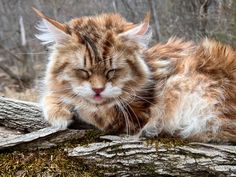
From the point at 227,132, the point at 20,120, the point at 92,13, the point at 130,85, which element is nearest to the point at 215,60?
the point at 227,132

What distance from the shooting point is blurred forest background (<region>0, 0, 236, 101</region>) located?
6426 millimetres

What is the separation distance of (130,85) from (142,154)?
42cm

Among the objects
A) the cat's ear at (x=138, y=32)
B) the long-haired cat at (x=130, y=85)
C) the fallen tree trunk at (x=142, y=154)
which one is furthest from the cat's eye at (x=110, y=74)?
the fallen tree trunk at (x=142, y=154)

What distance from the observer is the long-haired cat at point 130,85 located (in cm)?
244

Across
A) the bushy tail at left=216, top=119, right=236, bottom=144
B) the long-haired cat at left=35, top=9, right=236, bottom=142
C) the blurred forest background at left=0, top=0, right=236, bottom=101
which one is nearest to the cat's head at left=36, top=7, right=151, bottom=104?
the long-haired cat at left=35, top=9, right=236, bottom=142

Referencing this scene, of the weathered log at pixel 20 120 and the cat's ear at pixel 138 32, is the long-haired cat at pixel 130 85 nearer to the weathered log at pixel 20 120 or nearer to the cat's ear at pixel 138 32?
the cat's ear at pixel 138 32

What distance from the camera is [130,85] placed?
255cm

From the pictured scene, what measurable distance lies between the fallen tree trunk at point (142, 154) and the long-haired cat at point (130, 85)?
0.10 m

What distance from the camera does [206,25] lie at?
6695 mm

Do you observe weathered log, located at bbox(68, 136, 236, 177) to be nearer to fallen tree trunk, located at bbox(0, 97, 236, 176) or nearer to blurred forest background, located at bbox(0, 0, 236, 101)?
fallen tree trunk, located at bbox(0, 97, 236, 176)

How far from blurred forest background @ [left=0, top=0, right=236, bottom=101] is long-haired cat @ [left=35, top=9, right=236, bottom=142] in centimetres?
77

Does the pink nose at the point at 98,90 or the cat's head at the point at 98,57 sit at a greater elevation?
the cat's head at the point at 98,57

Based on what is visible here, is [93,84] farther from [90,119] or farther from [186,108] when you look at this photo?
[186,108]

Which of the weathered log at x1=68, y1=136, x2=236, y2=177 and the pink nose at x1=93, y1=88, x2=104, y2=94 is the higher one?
the pink nose at x1=93, y1=88, x2=104, y2=94
